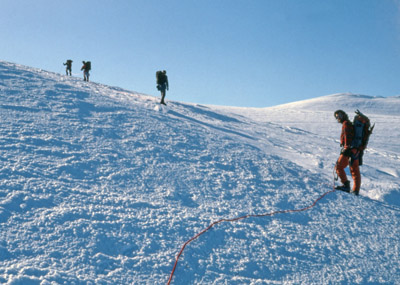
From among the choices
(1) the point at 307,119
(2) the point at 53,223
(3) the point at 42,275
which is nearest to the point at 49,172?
(2) the point at 53,223

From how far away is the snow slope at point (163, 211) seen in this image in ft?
8.92

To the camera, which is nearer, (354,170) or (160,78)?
(354,170)

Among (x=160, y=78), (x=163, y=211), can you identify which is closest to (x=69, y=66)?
(x=160, y=78)

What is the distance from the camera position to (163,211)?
3.70m

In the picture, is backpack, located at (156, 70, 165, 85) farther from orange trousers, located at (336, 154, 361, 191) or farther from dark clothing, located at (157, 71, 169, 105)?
orange trousers, located at (336, 154, 361, 191)

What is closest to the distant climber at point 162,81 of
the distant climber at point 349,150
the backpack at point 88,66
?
the backpack at point 88,66

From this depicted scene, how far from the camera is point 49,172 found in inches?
161

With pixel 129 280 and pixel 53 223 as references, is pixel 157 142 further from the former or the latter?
pixel 129 280

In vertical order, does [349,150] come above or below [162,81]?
below

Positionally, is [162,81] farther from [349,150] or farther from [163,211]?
[163,211]

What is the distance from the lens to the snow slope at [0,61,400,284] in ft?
8.92

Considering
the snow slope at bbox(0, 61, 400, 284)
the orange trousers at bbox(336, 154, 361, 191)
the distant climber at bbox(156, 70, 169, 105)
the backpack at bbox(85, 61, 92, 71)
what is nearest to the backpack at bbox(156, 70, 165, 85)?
the distant climber at bbox(156, 70, 169, 105)

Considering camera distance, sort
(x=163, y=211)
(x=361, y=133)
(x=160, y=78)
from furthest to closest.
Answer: (x=160, y=78) < (x=361, y=133) < (x=163, y=211)

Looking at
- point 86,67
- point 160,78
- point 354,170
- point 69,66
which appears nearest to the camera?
point 354,170
